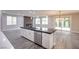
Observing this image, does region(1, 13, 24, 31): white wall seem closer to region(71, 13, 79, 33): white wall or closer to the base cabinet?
the base cabinet

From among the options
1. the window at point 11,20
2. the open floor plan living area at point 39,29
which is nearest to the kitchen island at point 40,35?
the open floor plan living area at point 39,29

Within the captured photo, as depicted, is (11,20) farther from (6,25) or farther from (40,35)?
(40,35)

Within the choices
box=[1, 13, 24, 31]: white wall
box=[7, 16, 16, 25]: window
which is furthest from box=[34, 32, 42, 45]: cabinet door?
box=[7, 16, 16, 25]: window

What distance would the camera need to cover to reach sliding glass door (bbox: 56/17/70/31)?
1741 mm

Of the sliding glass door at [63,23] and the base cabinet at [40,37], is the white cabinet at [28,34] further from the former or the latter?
the sliding glass door at [63,23]

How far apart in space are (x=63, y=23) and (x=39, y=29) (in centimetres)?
52

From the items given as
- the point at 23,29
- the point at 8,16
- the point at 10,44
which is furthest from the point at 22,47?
the point at 8,16

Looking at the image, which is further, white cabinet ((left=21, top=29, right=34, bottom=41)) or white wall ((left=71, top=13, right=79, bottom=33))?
white cabinet ((left=21, top=29, right=34, bottom=41))

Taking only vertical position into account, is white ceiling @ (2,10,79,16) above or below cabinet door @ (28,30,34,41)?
above

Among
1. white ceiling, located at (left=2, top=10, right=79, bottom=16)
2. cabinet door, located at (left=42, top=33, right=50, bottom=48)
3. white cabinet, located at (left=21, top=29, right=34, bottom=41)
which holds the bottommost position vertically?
cabinet door, located at (left=42, top=33, right=50, bottom=48)

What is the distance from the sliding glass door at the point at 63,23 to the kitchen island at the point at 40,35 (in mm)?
153

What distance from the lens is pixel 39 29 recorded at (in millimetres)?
1777
